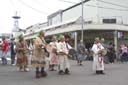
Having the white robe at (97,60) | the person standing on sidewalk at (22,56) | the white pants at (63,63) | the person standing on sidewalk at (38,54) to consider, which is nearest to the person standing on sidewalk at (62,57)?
the white pants at (63,63)

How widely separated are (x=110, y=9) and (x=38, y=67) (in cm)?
4716

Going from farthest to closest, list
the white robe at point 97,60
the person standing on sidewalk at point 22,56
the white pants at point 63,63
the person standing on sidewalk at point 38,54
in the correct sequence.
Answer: the person standing on sidewalk at point 22,56, the white robe at point 97,60, the white pants at point 63,63, the person standing on sidewalk at point 38,54

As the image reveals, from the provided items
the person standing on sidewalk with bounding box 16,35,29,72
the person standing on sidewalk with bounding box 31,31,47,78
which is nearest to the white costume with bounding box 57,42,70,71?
the person standing on sidewalk with bounding box 31,31,47,78

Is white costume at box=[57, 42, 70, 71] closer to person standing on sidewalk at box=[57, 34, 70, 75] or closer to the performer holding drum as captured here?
person standing on sidewalk at box=[57, 34, 70, 75]

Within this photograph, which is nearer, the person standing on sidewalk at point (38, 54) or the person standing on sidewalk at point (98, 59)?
the person standing on sidewalk at point (38, 54)

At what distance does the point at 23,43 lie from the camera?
820 inches

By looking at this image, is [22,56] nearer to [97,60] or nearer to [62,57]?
[62,57]

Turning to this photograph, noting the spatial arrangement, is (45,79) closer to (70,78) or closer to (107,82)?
(70,78)

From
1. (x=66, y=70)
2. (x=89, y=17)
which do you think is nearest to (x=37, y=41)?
(x=66, y=70)

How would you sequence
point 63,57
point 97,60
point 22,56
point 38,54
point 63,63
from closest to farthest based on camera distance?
point 38,54, point 63,63, point 63,57, point 97,60, point 22,56

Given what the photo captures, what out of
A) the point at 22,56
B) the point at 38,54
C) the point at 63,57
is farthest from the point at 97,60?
the point at 22,56

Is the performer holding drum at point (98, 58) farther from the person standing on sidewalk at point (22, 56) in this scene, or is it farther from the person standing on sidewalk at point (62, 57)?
the person standing on sidewalk at point (22, 56)

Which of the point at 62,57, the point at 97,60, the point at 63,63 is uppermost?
the point at 62,57

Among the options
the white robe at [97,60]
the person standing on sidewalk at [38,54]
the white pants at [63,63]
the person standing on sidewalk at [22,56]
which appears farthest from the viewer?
the person standing on sidewalk at [22,56]
